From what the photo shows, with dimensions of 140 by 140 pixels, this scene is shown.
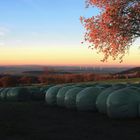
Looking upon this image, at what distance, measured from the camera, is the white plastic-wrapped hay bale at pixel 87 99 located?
2325 centimetres

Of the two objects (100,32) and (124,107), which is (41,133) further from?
(100,32)

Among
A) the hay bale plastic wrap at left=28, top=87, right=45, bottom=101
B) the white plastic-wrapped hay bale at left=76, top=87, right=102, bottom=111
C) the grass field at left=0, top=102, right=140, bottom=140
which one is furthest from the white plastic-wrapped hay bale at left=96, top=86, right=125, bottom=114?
the hay bale plastic wrap at left=28, top=87, right=45, bottom=101

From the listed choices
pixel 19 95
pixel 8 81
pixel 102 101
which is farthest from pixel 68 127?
pixel 8 81

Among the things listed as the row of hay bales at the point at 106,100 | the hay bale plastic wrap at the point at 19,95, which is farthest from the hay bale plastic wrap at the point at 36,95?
the row of hay bales at the point at 106,100

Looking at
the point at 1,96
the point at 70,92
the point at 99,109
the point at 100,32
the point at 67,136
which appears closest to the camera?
the point at 67,136

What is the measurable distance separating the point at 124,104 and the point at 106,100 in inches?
72.5

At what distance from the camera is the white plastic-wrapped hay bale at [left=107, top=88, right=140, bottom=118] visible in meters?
19.0

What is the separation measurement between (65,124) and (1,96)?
24903mm

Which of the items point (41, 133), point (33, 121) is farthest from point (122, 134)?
point (33, 121)

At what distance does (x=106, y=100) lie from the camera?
2083 centimetres

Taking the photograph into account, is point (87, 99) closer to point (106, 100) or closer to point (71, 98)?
point (71, 98)

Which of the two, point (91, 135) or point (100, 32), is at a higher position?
point (100, 32)

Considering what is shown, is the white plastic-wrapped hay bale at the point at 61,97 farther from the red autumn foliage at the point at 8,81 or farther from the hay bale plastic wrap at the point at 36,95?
the red autumn foliage at the point at 8,81

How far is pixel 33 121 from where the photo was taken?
20.5 m
